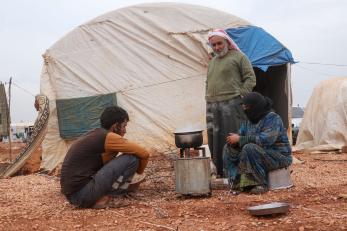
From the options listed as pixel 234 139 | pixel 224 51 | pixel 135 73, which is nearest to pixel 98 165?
pixel 234 139

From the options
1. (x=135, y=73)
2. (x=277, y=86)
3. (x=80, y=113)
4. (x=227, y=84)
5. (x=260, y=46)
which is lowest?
(x=80, y=113)

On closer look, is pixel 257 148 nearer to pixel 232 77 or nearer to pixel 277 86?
pixel 232 77

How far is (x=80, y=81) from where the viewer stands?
8.51 m

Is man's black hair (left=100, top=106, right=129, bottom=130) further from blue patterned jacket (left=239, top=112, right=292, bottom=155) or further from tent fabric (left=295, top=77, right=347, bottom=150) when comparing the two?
tent fabric (left=295, top=77, right=347, bottom=150)

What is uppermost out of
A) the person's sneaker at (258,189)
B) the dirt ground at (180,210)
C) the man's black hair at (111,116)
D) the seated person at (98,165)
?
the man's black hair at (111,116)

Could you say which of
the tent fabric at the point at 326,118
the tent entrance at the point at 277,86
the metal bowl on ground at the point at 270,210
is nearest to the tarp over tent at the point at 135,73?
the tent entrance at the point at 277,86

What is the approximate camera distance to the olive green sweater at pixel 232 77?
5.12 meters

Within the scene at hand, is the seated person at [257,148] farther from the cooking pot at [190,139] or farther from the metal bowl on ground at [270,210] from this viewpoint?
the metal bowl on ground at [270,210]

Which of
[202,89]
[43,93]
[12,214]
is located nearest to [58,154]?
[43,93]

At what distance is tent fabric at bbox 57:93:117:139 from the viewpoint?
27.2ft

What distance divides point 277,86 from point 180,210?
6575 mm

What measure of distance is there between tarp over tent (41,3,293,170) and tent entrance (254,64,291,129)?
90 cm

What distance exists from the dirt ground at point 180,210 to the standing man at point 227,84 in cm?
80

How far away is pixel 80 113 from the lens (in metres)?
8.31
